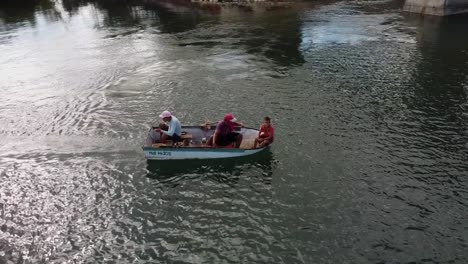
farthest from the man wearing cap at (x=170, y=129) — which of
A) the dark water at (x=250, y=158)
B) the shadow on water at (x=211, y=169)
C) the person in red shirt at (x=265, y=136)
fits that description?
the person in red shirt at (x=265, y=136)

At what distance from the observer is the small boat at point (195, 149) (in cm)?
2259

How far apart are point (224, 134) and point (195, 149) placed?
195cm

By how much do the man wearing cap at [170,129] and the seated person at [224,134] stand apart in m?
2.08

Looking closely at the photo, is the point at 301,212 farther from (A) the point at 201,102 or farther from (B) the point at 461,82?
(B) the point at 461,82

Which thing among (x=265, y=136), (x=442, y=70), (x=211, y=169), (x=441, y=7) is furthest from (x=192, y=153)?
(x=441, y=7)

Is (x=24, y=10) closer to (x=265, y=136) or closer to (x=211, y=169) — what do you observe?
(x=211, y=169)

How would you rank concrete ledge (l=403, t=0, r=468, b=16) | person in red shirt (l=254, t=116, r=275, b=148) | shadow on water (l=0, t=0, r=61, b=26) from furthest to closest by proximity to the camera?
shadow on water (l=0, t=0, r=61, b=26) → concrete ledge (l=403, t=0, r=468, b=16) → person in red shirt (l=254, t=116, r=275, b=148)

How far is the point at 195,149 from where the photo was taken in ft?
74.2

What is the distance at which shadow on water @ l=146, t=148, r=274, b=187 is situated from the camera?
21875mm

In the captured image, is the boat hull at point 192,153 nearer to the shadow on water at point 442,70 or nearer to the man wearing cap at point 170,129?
the man wearing cap at point 170,129

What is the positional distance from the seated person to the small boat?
0.43m

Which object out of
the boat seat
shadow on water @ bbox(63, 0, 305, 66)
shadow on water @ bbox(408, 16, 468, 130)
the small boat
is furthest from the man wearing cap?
shadow on water @ bbox(63, 0, 305, 66)

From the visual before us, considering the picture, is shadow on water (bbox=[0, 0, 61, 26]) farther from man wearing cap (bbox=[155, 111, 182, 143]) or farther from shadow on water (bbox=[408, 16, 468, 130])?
shadow on water (bbox=[408, 16, 468, 130])

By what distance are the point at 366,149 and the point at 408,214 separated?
624cm
